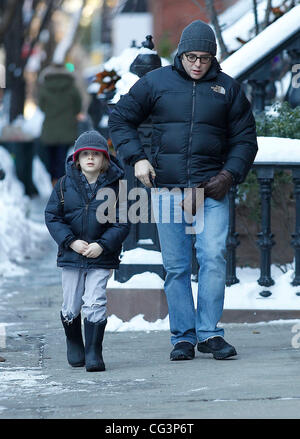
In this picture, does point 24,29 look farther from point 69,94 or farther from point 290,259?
point 290,259

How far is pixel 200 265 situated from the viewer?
21.2ft

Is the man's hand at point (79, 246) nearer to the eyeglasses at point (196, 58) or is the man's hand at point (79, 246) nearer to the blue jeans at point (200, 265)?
the blue jeans at point (200, 265)

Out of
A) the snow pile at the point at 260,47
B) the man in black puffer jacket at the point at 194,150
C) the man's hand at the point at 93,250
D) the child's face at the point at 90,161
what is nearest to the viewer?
the man's hand at the point at 93,250

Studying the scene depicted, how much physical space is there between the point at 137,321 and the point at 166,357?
996 millimetres

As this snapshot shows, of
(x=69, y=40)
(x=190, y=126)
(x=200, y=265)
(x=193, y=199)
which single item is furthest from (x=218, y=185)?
(x=69, y=40)

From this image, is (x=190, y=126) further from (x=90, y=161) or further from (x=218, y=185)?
(x=90, y=161)

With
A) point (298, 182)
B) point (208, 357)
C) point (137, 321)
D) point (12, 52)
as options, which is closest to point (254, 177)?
point (298, 182)

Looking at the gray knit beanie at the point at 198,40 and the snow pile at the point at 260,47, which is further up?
the gray knit beanie at the point at 198,40

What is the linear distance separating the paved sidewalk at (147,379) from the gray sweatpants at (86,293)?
0.31 metres

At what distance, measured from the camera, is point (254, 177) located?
8.17m

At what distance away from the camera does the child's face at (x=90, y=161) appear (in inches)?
244

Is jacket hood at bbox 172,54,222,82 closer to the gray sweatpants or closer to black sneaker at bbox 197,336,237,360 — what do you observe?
the gray sweatpants

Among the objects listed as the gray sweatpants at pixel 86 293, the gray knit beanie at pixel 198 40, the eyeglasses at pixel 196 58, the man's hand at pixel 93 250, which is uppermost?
the gray knit beanie at pixel 198 40

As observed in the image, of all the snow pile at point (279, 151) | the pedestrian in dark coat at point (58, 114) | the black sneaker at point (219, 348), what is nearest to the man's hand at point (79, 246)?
the black sneaker at point (219, 348)
